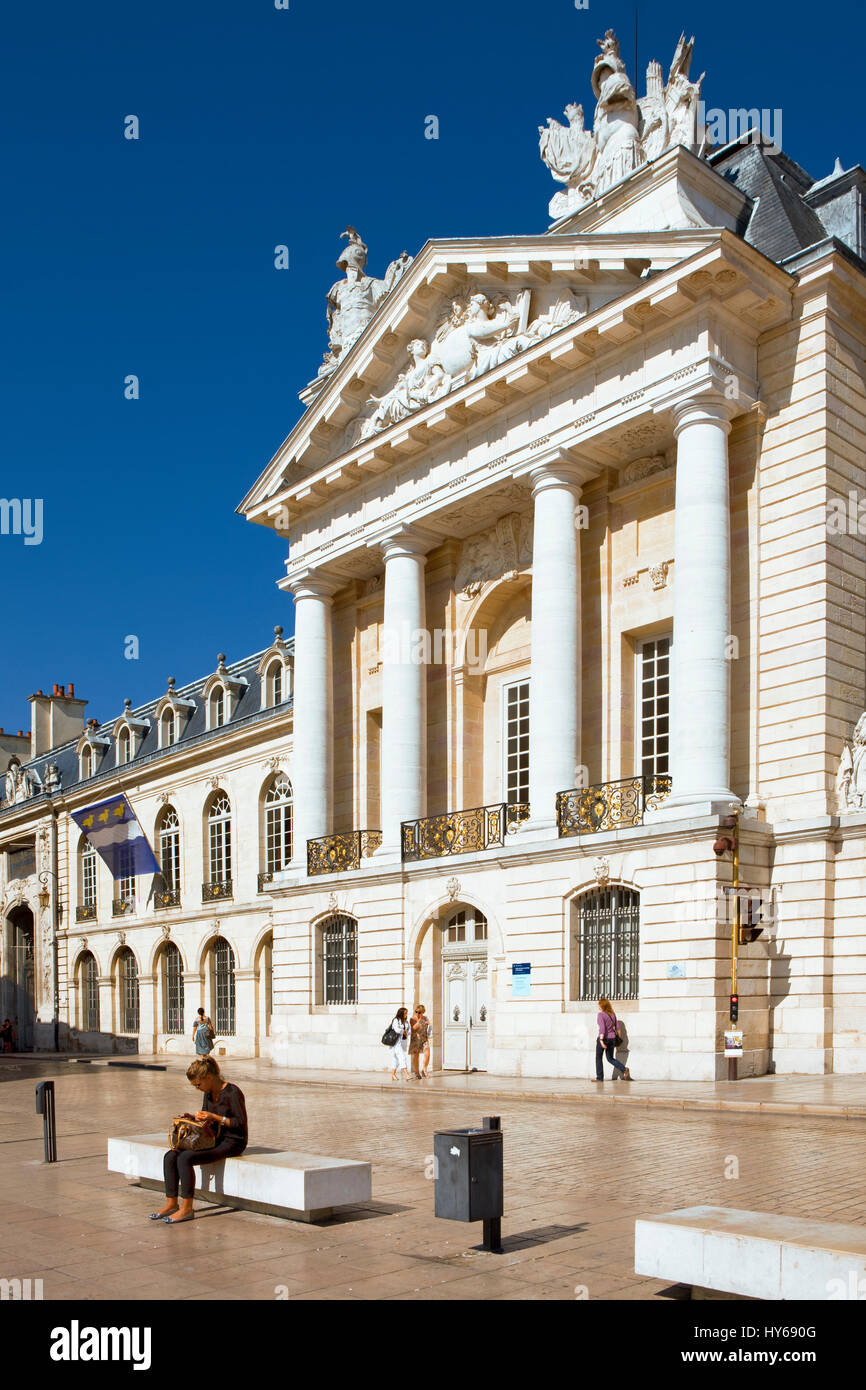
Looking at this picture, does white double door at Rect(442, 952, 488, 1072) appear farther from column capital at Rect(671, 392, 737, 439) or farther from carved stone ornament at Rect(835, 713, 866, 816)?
column capital at Rect(671, 392, 737, 439)

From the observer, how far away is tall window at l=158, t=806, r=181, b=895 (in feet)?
144

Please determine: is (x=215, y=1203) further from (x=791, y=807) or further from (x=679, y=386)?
(x=679, y=386)

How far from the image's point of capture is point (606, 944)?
2250 centimetres

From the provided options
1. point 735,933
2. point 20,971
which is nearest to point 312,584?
point 735,933

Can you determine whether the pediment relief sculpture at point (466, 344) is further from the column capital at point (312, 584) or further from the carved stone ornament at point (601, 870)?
the carved stone ornament at point (601, 870)

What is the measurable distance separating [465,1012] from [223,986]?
16416 millimetres

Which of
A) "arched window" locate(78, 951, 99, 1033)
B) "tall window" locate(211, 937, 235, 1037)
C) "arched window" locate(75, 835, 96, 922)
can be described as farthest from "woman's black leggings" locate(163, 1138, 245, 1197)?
"arched window" locate(75, 835, 96, 922)

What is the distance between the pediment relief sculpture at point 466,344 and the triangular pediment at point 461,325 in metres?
0.02

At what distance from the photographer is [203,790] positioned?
139ft

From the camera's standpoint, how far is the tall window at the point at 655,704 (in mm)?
24344

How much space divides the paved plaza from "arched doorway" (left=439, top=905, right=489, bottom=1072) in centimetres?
468

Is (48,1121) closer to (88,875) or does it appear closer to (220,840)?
(220,840)

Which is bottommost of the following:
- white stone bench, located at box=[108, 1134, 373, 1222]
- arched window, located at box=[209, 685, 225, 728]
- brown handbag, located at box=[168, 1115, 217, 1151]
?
white stone bench, located at box=[108, 1134, 373, 1222]
